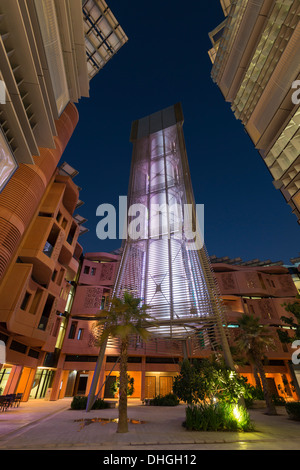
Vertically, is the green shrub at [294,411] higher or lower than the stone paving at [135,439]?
higher

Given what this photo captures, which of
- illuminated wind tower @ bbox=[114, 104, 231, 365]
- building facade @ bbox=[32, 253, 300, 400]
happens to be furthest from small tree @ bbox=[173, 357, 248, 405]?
building facade @ bbox=[32, 253, 300, 400]

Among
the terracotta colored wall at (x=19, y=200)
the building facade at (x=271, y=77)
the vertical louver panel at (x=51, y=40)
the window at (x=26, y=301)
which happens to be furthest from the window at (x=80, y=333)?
the building facade at (x=271, y=77)

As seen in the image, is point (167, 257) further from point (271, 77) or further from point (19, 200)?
point (271, 77)

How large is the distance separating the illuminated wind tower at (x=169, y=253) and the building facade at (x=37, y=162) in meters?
9.23

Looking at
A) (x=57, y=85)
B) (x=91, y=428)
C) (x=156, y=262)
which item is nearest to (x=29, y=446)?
(x=91, y=428)

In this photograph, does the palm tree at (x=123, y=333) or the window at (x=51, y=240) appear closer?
the palm tree at (x=123, y=333)

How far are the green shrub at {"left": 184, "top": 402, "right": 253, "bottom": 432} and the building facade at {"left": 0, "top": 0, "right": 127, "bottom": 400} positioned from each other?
48.9ft

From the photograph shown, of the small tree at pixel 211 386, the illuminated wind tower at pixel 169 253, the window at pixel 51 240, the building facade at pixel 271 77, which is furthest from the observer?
the window at pixel 51 240

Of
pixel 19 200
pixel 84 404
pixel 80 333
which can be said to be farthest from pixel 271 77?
pixel 80 333

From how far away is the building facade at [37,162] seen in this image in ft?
39.6

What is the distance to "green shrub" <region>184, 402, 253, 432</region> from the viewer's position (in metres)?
10.2

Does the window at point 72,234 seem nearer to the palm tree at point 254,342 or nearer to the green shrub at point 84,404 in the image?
the green shrub at point 84,404

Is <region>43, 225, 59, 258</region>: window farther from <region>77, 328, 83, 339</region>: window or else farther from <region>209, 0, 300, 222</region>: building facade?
<region>209, 0, 300, 222</region>: building facade

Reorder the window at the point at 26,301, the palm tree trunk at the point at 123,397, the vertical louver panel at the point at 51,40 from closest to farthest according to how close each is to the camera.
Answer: the palm tree trunk at the point at 123,397 → the vertical louver panel at the point at 51,40 → the window at the point at 26,301
